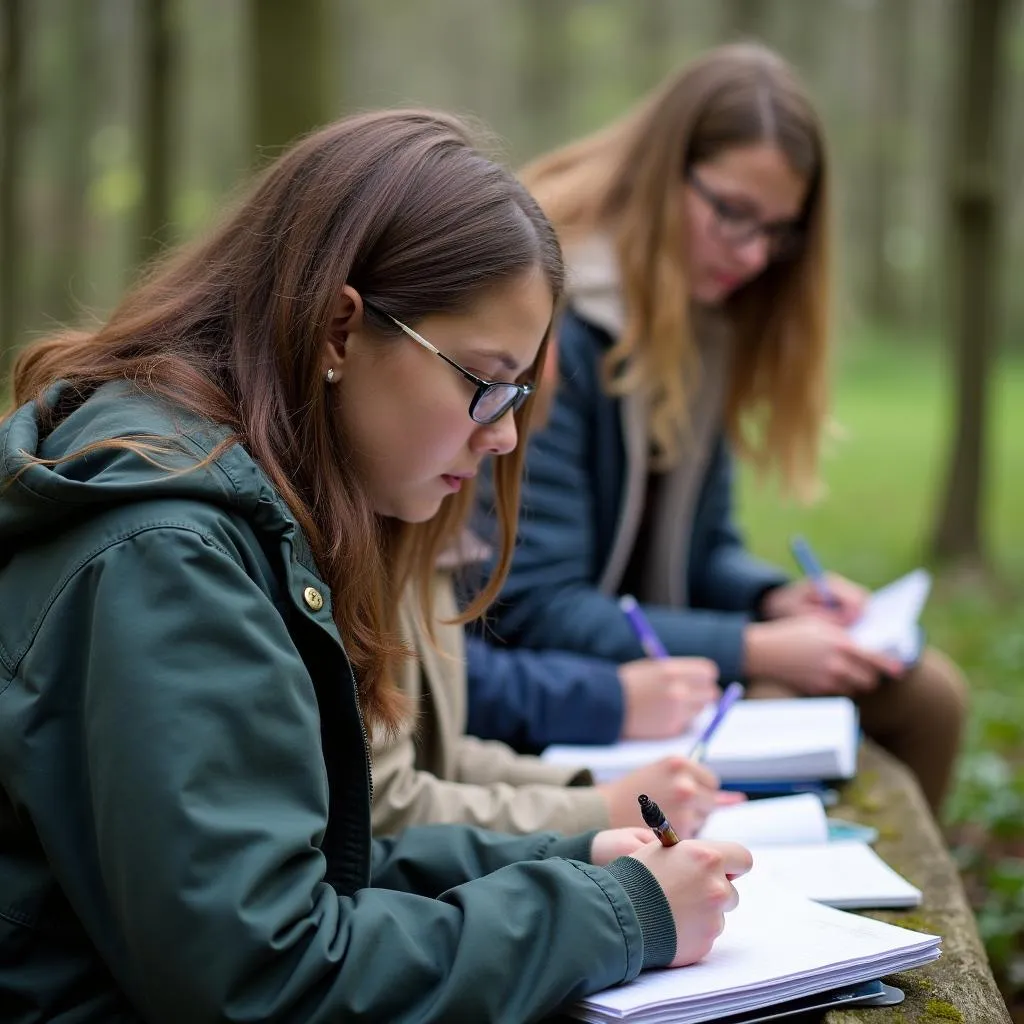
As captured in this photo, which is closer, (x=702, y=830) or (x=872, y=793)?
(x=702, y=830)

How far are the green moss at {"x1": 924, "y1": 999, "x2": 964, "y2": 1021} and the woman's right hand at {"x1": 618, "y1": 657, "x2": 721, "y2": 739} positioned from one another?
962 mm

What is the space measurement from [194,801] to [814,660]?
182 cm

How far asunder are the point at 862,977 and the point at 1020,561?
657 centimetres

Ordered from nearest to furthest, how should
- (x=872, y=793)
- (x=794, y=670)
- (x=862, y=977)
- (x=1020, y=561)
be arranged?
1. (x=862, y=977)
2. (x=872, y=793)
3. (x=794, y=670)
4. (x=1020, y=561)

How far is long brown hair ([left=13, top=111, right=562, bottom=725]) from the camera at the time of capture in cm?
152

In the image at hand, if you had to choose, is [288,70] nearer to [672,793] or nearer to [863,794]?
[863,794]

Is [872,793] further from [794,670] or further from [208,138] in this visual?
[208,138]

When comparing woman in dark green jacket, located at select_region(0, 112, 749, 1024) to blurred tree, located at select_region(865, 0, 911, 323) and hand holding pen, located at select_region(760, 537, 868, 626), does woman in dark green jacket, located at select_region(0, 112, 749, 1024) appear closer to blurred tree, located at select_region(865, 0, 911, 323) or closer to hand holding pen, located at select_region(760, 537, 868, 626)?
hand holding pen, located at select_region(760, 537, 868, 626)

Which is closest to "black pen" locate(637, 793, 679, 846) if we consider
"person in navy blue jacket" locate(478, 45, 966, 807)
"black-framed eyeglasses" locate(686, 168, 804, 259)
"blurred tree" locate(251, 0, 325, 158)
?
"person in navy blue jacket" locate(478, 45, 966, 807)

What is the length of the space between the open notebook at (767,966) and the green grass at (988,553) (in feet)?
3.92

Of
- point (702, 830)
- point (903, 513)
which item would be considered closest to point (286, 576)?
point (702, 830)

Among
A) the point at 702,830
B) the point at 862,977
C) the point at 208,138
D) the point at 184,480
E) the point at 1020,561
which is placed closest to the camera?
the point at 184,480

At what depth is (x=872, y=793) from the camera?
2.44 meters

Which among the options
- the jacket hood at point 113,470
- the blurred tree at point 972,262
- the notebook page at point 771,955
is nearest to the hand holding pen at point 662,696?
the notebook page at point 771,955
